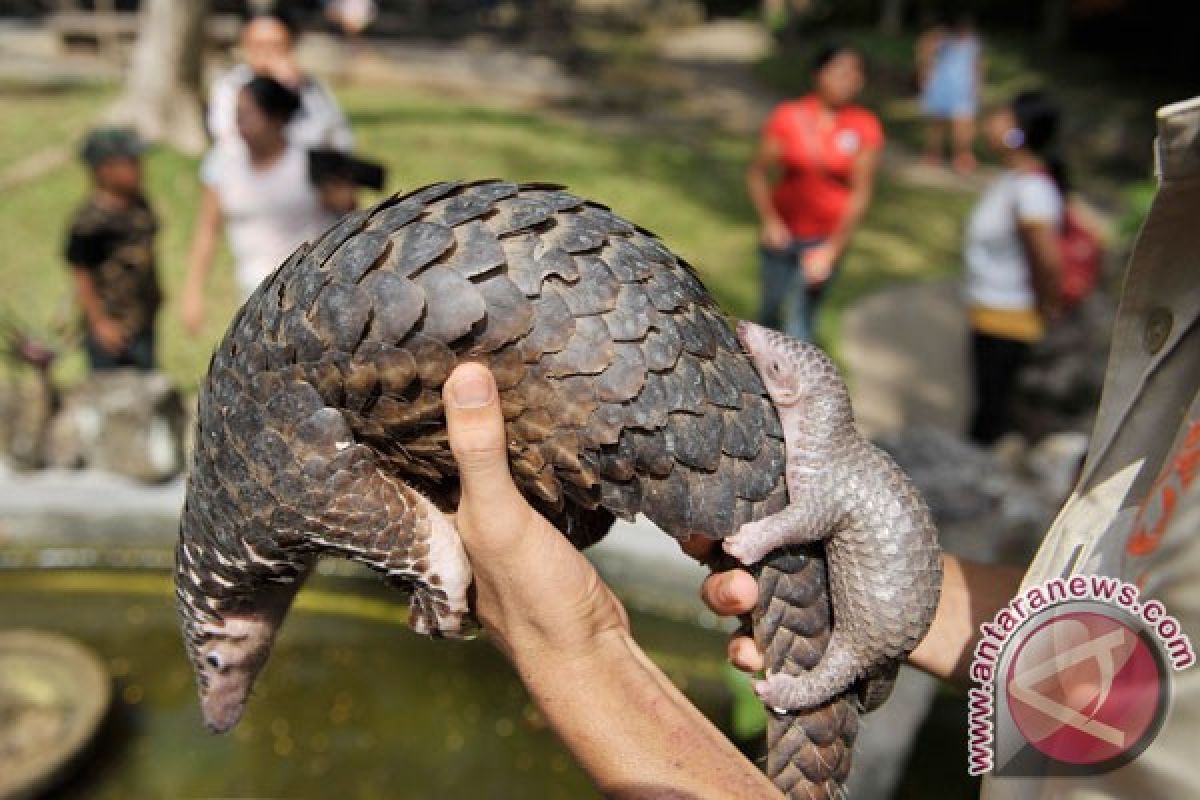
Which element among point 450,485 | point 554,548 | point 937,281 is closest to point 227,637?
point 450,485

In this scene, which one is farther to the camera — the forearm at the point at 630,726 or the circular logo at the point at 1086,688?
the forearm at the point at 630,726

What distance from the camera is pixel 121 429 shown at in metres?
3.77

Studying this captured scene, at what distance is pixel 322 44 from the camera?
44.0ft

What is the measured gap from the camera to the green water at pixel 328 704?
3.09 meters

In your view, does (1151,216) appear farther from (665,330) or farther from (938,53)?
(938,53)

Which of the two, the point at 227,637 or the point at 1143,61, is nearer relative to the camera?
the point at 227,637

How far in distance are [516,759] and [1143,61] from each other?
52.3 feet

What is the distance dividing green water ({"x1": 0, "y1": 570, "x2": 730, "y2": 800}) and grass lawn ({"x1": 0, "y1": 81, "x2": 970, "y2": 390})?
174 centimetres

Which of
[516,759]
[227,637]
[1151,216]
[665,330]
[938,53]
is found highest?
[938,53]

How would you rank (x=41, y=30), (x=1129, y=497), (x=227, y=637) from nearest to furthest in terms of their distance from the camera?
(x=1129, y=497) → (x=227, y=637) → (x=41, y=30)

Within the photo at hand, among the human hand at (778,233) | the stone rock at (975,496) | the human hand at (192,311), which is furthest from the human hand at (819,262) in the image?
the human hand at (192,311)

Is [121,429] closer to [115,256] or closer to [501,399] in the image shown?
[115,256]

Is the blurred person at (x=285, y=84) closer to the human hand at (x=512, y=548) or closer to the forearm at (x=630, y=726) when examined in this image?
the human hand at (x=512, y=548)

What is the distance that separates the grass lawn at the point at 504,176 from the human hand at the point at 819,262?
4.90ft
